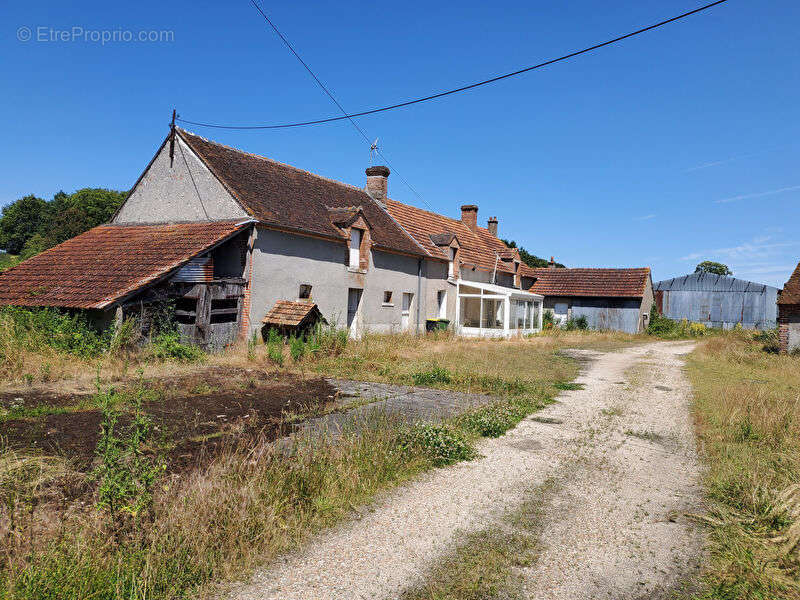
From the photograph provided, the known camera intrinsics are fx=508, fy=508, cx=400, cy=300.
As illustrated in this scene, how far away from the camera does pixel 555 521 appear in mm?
4785

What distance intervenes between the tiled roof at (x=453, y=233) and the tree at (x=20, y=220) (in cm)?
5325

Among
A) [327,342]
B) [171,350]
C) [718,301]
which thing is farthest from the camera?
[718,301]

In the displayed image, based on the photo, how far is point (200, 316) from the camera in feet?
46.8

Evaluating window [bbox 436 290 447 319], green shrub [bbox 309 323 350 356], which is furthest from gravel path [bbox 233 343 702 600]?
window [bbox 436 290 447 319]

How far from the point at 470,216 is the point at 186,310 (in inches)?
934

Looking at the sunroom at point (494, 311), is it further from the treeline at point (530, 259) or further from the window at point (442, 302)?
the treeline at point (530, 259)

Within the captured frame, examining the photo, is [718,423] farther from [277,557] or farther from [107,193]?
[107,193]

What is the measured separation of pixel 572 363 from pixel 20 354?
605 inches

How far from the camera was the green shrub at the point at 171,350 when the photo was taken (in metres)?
12.9

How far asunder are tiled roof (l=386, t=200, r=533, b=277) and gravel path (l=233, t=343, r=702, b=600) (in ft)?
61.2

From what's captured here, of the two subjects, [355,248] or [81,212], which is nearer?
[355,248]

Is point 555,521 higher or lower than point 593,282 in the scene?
lower

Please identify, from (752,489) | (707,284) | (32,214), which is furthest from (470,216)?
(32,214)

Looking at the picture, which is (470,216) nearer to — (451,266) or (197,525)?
(451,266)
